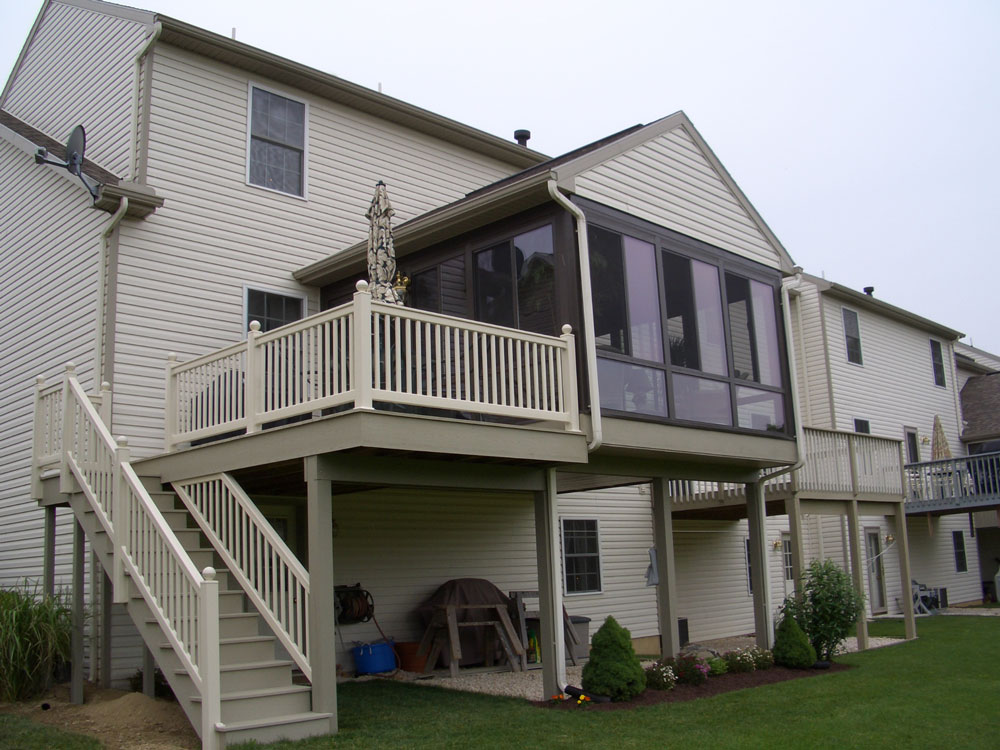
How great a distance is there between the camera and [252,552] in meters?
8.69

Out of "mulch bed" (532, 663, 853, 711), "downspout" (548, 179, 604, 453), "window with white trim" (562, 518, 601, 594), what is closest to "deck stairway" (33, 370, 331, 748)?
"mulch bed" (532, 663, 853, 711)

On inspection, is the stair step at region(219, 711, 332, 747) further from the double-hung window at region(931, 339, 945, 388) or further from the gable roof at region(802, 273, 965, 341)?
the double-hung window at region(931, 339, 945, 388)

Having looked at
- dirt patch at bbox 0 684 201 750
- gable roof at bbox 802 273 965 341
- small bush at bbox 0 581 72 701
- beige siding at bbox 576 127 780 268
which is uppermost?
gable roof at bbox 802 273 965 341

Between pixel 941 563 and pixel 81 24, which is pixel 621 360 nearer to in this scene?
pixel 81 24

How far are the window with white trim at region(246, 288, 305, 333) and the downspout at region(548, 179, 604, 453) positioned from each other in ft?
14.5

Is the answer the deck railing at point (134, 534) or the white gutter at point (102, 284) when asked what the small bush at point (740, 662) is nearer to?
the deck railing at point (134, 534)

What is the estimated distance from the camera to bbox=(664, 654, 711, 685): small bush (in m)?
11.2

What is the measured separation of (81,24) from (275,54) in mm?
3369

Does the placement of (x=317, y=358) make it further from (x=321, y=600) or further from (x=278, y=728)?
(x=278, y=728)

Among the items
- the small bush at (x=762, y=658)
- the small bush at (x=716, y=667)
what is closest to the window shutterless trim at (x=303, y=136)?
the small bush at (x=716, y=667)

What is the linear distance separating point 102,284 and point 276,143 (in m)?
3.41

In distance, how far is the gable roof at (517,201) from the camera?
10.5 meters

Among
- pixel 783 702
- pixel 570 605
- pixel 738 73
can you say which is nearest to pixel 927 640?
pixel 570 605

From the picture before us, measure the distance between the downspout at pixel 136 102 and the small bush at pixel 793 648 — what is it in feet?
34.4
